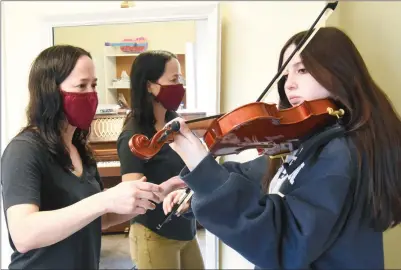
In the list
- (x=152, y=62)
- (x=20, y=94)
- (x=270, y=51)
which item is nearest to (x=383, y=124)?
(x=270, y=51)

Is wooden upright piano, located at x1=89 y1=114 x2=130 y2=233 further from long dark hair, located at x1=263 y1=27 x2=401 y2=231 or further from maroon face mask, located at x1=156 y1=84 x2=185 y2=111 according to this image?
long dark hair, located at x1=263 y1=27 x2=401 y2=231

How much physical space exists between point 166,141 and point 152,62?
61 centimetres

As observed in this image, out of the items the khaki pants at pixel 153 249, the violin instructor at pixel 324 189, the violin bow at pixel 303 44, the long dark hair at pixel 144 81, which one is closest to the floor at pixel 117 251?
the khaki pants at pixel 153 249

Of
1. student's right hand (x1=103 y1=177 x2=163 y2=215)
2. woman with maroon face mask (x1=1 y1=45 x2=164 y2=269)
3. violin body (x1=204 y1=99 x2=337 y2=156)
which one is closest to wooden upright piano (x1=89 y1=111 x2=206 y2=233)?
woman with maroon face mask (x1=1 y1=45 x2=164 y2=269)

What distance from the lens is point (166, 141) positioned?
0.67 metres

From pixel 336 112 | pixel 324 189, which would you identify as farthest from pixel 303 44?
pixel 324 189

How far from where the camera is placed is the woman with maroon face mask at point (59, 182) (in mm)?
815

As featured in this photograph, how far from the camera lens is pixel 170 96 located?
3.92ft

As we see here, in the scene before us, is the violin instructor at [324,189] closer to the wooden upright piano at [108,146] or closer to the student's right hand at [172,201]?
the student's right hand at [172,201]

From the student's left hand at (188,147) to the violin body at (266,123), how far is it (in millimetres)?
51

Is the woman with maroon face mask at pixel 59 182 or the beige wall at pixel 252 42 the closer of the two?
the woman with maroon face mask at pixel 59 182

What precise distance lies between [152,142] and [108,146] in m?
0.63

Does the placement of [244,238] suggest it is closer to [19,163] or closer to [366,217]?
[366,217]

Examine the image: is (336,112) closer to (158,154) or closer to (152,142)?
(152,142)
